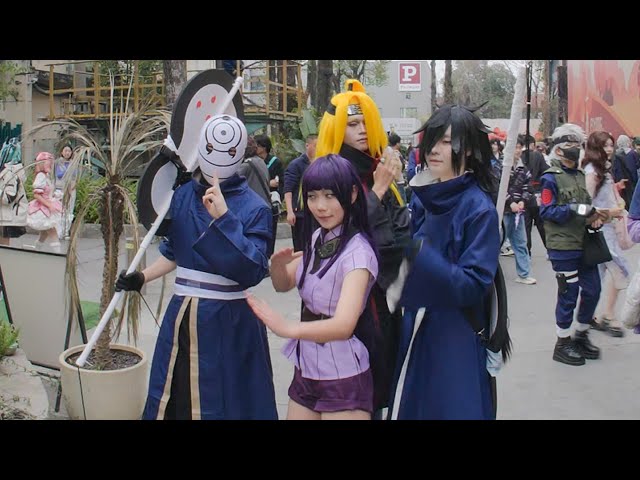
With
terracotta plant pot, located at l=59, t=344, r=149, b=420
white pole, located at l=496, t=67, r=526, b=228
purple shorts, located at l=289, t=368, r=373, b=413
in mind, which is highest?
white pole, located at l=496, t=67, r=526, b=228

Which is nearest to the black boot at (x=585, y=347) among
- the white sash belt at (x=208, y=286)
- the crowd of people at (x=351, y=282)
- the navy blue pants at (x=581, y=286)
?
the navy blue pants at (x=581, y=286)

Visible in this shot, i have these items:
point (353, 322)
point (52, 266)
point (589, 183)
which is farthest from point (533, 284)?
point (353, 322)

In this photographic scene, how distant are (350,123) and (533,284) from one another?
17.4 feet

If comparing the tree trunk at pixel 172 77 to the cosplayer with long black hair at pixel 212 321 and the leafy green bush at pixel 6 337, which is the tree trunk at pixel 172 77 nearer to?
the leafy green bush at pixel 6 337

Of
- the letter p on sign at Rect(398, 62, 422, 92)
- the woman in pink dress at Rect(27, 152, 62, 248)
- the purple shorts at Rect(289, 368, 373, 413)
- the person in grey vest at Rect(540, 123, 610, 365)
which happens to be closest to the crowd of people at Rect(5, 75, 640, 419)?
the purple shorts at Rect(289, 368, 373, 413)

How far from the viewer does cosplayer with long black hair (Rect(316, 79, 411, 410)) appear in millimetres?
2553

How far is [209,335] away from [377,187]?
34.5 inches

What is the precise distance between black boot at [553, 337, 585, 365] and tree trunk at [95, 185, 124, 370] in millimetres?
3186

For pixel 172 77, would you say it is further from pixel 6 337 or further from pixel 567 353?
pixel 567 353

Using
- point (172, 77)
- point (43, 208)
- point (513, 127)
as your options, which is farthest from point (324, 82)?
point (513, 127)

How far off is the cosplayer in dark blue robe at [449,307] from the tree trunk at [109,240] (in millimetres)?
1619

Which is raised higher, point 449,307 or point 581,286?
point 449,307

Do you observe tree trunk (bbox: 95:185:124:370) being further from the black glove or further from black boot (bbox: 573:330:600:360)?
black boot (bbox: 573:330:600:360)

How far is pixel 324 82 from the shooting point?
12891 mm
